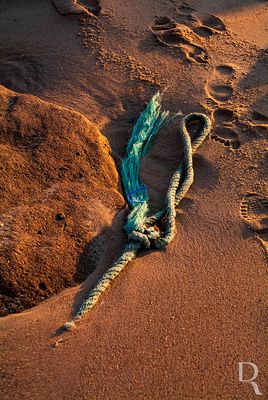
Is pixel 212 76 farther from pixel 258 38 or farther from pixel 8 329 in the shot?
pixel 8 329

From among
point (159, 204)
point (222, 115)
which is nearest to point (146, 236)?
point (159, 204)

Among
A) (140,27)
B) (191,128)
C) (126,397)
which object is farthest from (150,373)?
(140,27)

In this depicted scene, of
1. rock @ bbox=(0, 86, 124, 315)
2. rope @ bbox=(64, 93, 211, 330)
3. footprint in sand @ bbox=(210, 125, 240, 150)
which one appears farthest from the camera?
footprint in sand @ bbox=(210, 125, 240, 150)

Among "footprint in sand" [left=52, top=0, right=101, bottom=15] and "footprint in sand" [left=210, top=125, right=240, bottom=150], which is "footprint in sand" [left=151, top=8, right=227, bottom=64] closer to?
"footprint in sand" [left=52, top=0, right=101, bottom=15]

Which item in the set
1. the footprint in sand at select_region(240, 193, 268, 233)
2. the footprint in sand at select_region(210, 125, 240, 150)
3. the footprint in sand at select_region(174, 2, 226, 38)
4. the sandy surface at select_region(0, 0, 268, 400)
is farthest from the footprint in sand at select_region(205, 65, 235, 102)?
the footprint in sand at select_region(240, 193, 268, 233)

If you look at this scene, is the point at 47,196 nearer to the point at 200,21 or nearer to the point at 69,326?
the point at 69,326
